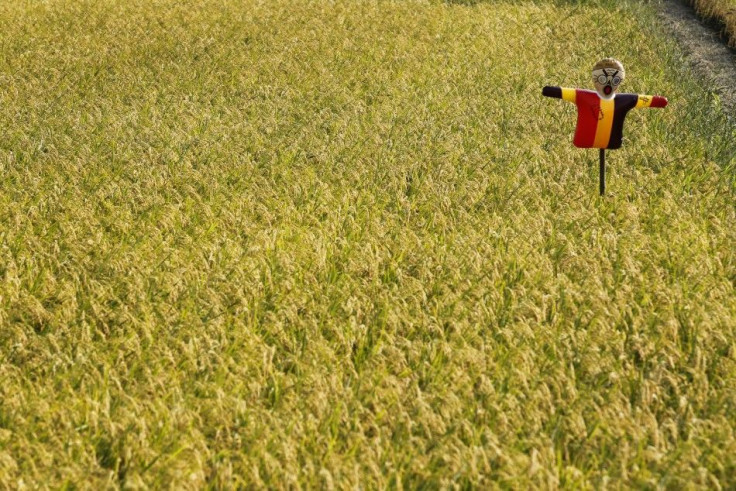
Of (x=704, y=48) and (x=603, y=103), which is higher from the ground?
(x=603, y=103)

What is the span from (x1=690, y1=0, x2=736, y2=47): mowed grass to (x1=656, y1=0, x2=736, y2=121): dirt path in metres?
0.14

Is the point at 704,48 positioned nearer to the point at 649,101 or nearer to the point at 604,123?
the point at 649,101

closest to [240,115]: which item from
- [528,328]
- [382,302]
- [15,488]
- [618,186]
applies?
[618,186]

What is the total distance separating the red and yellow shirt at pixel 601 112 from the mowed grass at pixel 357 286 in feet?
1.98

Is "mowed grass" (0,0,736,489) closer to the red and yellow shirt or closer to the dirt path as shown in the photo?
the red and yellow shirt

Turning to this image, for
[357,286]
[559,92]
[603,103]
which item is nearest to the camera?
[357,286]

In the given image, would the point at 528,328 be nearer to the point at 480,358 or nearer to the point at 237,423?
the point at 480,358

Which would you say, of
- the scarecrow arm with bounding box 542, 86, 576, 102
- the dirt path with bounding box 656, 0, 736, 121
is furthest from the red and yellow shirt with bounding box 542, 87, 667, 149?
the dirt path with bounding box 656, 0, 736, 121

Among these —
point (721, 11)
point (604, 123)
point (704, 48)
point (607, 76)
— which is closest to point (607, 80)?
point (607, 76)

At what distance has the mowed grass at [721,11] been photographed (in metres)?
14.1

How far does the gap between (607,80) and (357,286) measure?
204 cm

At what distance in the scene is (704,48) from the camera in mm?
13461

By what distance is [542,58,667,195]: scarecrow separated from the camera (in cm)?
580

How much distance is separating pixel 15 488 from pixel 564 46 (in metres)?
10.3
